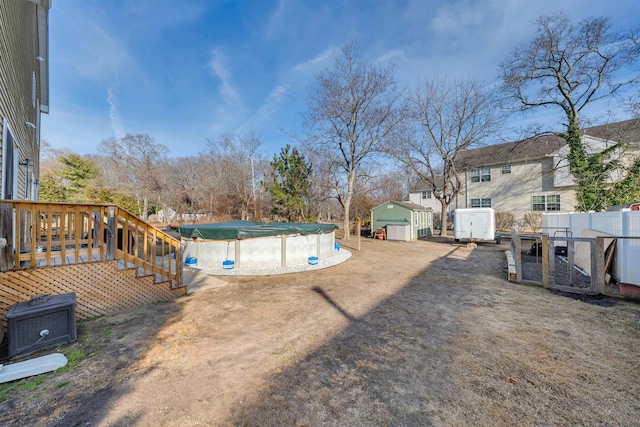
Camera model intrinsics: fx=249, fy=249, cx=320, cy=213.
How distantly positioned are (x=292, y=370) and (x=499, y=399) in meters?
1.91

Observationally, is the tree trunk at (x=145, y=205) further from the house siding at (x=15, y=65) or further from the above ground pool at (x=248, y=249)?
the above ground pool at (x=248, y=249)

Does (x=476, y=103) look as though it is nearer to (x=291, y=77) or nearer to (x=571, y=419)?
(x=291, y=77)

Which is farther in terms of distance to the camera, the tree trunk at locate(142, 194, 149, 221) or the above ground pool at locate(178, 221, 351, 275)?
the tree trunk at locate(142, 194, 149, 221)

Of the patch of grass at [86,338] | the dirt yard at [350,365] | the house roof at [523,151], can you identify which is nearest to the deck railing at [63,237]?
the dirt yard at [350,365]

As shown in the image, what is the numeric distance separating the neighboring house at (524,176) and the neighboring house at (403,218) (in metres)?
5.52

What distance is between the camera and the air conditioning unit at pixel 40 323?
2.73 m

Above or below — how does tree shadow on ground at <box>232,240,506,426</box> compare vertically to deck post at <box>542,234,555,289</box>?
below

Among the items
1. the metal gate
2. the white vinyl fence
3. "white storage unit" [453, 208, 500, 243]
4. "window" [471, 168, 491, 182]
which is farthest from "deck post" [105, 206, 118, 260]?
"window" [471, 168, 491, 182]

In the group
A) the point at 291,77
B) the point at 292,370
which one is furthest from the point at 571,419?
the point at 291,77

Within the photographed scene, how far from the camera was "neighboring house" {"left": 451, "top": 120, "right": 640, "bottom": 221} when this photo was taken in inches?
722

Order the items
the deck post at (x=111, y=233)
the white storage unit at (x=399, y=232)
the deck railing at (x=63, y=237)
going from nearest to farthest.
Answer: the deck railing at (x=63, y=237) < the deck post at (x=111, y=233) < the white storage unit at (x=399, y=232)

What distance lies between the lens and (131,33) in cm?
947

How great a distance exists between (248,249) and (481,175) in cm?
2302

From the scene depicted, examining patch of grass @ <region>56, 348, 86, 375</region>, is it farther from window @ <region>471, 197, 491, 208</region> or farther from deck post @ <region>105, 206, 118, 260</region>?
window @ <region>471, 197, 491, 208</region>
